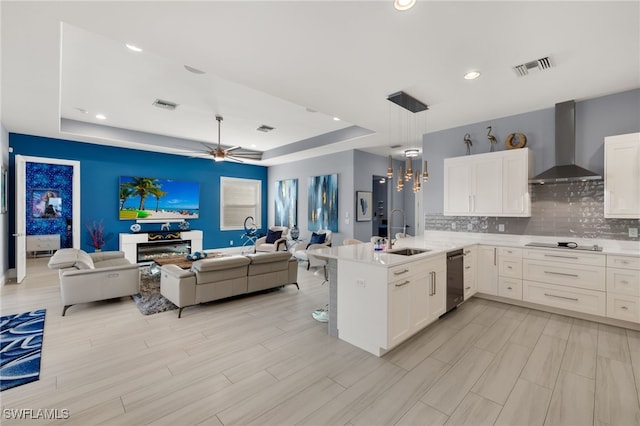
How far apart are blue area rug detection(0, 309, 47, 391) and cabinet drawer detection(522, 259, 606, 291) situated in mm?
5338

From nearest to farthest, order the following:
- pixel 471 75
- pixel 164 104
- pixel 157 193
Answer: pixel 471 75 → pixel 164 104 → pixel 157 193

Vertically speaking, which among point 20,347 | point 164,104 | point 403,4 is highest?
point 164,104

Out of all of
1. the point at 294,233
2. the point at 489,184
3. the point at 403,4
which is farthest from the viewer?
the point at 294,233

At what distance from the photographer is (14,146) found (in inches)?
212

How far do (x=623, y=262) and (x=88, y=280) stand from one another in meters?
6.46

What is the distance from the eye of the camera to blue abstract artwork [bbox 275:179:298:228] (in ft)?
26.5

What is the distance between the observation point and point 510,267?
3922 mm

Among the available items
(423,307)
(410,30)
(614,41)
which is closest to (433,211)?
(423,307)

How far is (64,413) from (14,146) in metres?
6.02

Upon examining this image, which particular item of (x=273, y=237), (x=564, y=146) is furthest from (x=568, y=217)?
(x=273, y=237)

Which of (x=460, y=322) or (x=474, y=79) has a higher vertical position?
(x=474, y=79)

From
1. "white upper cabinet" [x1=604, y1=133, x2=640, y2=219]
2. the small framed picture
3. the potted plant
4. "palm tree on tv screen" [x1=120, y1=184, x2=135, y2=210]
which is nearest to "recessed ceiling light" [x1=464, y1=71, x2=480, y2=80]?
"white upper cabinet" [x1=604, y1=133, x2=640, y2=219]

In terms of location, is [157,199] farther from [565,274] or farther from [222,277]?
[565,274]

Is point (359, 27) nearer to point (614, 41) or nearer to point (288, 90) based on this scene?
point (288, 90)
